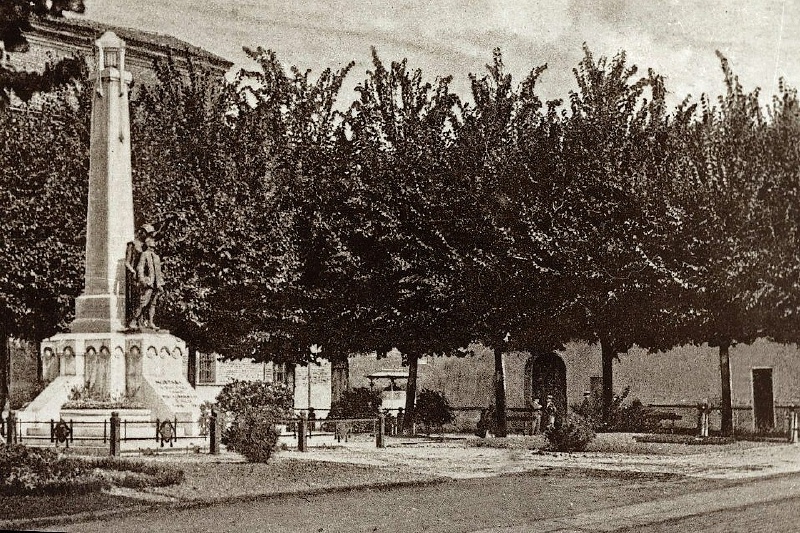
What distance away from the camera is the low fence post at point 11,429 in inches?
474

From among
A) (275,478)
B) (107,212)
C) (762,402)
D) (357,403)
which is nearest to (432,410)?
(357,403)

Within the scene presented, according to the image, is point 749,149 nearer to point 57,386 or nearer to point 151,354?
point 151,354

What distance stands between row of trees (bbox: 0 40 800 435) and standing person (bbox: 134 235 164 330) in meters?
1.30

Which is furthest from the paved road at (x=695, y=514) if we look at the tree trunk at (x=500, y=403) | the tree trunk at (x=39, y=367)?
the tree trunk at (x=500, y=403)

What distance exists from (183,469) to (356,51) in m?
5.19

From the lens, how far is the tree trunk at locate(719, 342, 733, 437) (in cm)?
2030

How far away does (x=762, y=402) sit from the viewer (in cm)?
2009

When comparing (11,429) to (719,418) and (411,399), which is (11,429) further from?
(719,418)

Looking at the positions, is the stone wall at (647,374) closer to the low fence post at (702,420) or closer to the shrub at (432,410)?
the low fence post at (702,420)

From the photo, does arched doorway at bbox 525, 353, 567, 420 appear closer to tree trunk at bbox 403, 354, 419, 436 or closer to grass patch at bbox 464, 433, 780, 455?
tree trunk at bbox 403, 354, 419, 436

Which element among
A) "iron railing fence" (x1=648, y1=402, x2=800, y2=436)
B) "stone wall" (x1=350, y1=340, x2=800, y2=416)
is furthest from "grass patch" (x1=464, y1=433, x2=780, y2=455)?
"stone wall" (x1=350, y1=340, x2=800, y2=416)

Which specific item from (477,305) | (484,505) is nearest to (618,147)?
(477,305)

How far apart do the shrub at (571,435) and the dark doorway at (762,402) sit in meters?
3.97

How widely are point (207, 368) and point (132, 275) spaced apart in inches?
525
